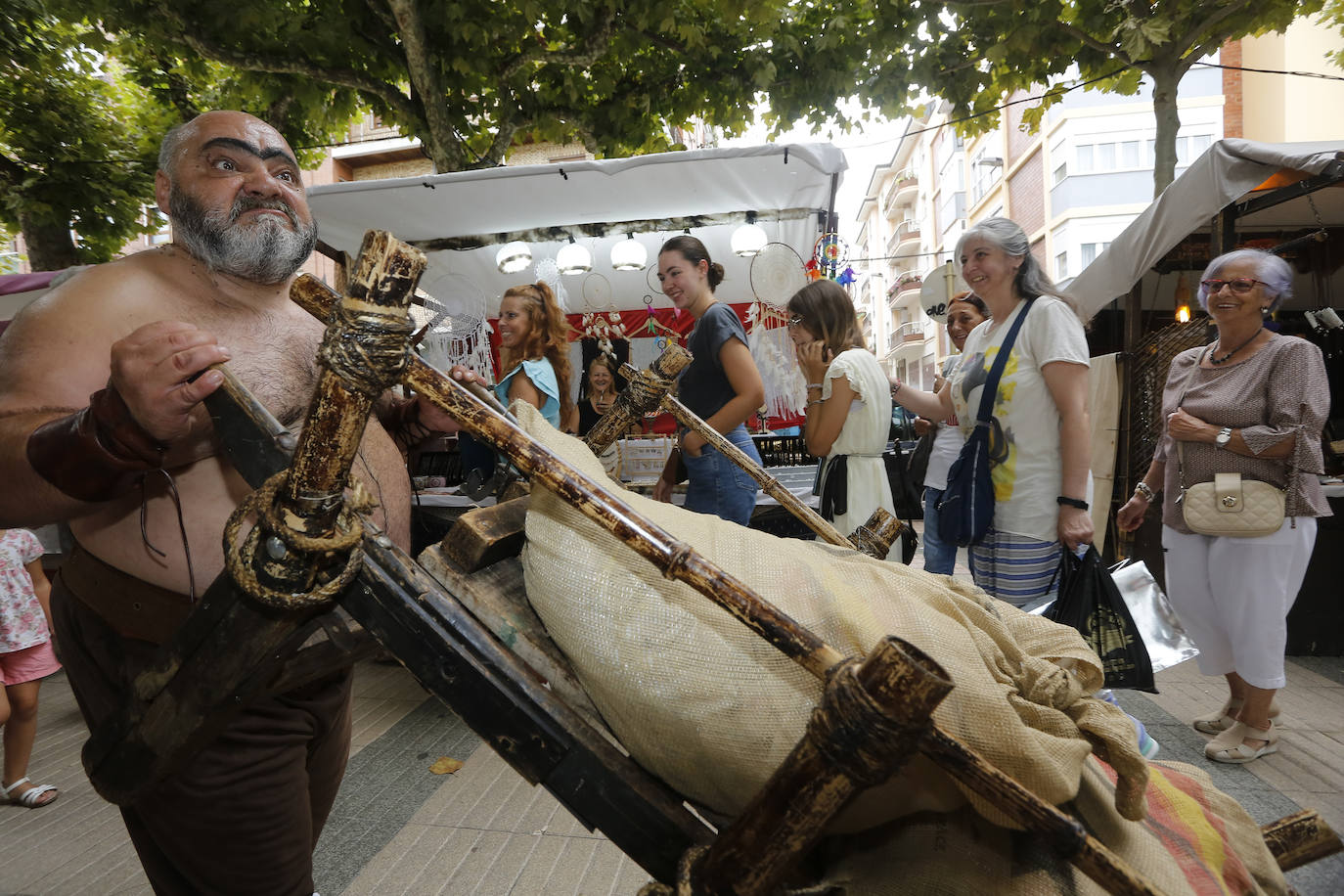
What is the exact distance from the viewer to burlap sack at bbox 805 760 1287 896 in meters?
0.94

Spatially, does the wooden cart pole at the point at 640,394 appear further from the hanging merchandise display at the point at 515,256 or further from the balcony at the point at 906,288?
the balcony at the point at 906,288

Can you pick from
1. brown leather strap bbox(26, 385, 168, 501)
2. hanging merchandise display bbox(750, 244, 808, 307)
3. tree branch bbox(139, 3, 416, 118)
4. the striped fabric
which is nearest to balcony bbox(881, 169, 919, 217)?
hanging merchandise display bbox(750, 244, 808, 307)

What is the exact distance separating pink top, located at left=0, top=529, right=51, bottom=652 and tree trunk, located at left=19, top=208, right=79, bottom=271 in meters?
5.80

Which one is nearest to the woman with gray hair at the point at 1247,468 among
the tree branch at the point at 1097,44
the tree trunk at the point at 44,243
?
the tree branch at the point at 1097,44

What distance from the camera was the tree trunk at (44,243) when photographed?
287 inches

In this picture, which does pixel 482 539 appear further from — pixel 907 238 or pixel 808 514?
pixel 907 238

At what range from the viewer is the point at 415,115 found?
6.72 meters

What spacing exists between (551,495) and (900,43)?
25.0 ft

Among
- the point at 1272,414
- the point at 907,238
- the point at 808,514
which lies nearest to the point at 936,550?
the point at 808,514

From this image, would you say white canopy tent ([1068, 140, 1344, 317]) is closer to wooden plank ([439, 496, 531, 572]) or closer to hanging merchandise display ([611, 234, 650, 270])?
wooden plank ([439, 496, 531, 572])

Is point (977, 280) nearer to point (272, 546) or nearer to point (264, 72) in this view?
point (272, 546)

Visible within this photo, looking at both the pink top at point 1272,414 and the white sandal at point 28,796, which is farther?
the white sandal at point 28,796

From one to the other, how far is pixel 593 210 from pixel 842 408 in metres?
4.03

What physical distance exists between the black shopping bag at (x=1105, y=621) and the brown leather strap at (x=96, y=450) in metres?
2.17
